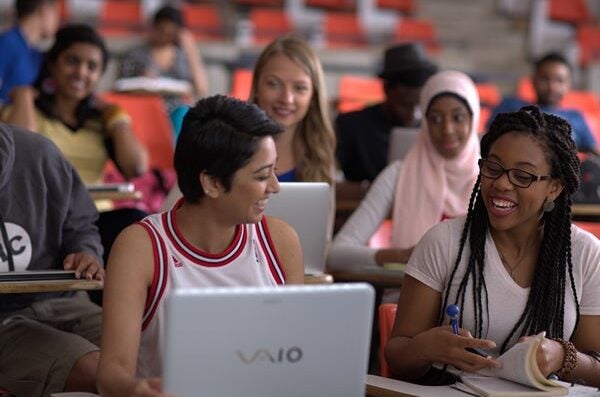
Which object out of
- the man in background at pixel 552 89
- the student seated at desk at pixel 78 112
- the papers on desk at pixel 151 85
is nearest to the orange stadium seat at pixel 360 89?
the papers on desk at pixel 151 85

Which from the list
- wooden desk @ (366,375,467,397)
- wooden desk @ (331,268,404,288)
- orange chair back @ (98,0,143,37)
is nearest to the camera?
wooden desk @ (366,375,467,397)

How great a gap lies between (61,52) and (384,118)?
55.3 inches

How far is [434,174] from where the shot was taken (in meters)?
3.88

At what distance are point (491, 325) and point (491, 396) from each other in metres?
0.40

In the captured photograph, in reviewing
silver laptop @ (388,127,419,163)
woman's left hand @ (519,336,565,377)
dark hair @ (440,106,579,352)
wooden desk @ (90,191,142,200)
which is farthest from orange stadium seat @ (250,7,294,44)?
woman's left hand @ (519,336,565,377)

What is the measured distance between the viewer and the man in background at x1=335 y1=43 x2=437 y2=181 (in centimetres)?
491

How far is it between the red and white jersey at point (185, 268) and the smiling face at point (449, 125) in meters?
1.51

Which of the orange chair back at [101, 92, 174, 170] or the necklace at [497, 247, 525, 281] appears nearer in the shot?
the necklace at [497, 247, 525, 281]

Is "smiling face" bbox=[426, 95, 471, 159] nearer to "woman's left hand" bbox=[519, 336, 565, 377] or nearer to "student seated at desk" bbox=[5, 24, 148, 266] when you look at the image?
"student seated at desk" bbox=[5, 24, 148, 266]

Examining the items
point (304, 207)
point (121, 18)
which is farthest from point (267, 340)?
point (121, 18)

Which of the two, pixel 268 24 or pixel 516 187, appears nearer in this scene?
pixel 516 187

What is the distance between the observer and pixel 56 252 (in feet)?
10.1

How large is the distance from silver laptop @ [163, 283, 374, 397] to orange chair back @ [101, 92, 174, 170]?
153 inches

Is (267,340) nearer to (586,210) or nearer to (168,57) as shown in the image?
(586,210)
